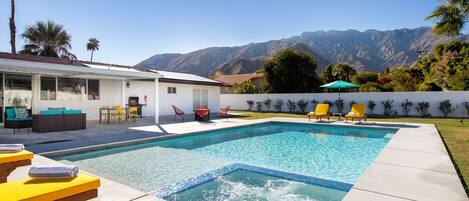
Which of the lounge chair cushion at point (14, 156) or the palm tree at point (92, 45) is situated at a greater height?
the palm tree at point (92, 45)

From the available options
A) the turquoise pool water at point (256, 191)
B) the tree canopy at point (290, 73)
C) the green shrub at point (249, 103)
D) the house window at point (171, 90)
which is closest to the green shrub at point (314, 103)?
the green shrub at point (249, 103)

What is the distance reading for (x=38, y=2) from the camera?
16.7 meters

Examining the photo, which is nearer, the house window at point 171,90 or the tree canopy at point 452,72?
the house window at point 171,90

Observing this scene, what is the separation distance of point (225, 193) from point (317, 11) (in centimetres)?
2189

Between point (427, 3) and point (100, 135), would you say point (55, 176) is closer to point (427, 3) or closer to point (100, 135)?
point (100, 135)

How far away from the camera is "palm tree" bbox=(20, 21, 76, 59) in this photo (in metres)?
29.4

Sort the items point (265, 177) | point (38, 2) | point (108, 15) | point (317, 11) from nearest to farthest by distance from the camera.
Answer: point (265, 177)
point (38, 2)
point (108, 15)
point (317, 11)

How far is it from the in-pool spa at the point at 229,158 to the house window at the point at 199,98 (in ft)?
31.2

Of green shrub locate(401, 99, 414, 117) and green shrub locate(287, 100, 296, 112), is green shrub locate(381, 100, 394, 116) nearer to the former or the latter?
green shrub locate(401, 99, 414, 117)

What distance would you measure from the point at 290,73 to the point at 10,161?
89.0 ft

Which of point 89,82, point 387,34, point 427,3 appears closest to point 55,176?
point 89,82

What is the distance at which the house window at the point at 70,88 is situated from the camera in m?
14.0

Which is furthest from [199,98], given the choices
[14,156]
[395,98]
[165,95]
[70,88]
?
[14,156]

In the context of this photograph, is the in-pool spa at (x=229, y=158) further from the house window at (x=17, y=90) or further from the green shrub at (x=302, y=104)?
the green shrub at (x=302, y=104)
